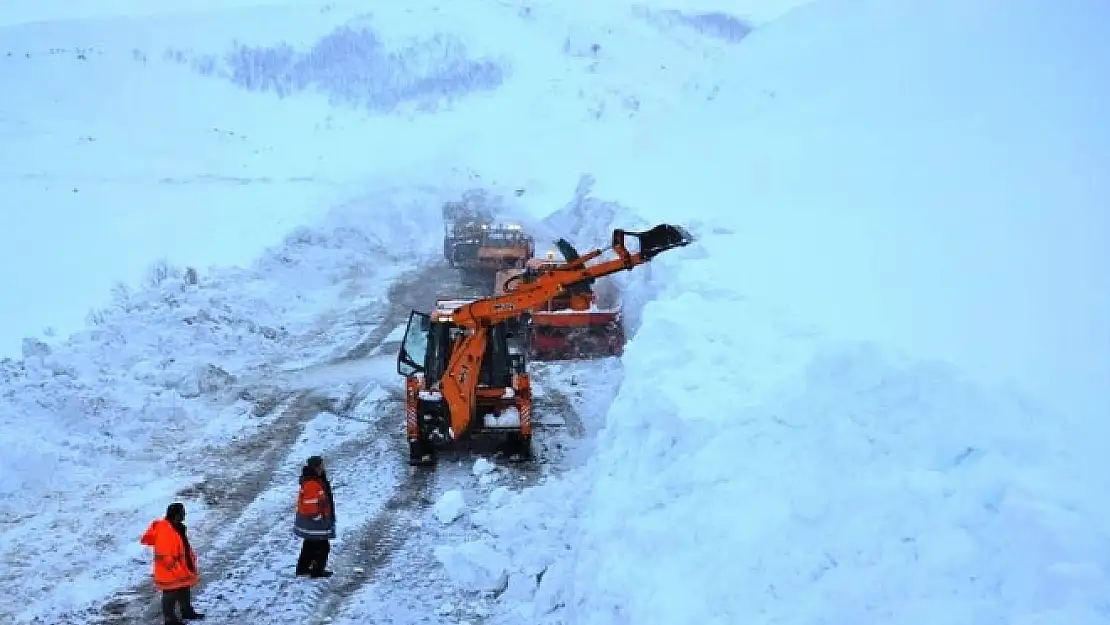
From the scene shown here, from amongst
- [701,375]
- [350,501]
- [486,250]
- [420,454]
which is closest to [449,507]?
[350,501]

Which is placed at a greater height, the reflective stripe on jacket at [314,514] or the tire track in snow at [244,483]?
the reflective stripe on jacket at [314,514]

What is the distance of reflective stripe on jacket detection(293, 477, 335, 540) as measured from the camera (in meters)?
8.87

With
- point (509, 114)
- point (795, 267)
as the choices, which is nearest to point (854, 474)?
point (795, 267)

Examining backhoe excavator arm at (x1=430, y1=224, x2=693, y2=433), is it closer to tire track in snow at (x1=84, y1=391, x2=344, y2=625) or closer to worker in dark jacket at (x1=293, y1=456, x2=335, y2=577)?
tire track in snow at (x1=84, y1=391, x2=344, y2=625)

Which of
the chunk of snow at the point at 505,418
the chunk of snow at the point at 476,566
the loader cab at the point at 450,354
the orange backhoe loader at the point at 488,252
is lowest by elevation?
the orange backhoe loader at the point at 488,252

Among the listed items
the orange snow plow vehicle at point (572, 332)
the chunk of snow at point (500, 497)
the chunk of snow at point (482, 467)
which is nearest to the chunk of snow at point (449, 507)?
the chunk of snow at point (500, 497)

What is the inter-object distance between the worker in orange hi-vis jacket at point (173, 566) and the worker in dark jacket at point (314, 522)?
1.13m

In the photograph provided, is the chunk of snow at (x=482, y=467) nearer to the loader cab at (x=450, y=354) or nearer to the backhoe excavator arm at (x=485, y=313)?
the backhoe excavator arm at (x=485, y=313)

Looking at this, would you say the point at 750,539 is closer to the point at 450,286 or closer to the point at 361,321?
the point at 361,321

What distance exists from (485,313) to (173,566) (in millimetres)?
4936

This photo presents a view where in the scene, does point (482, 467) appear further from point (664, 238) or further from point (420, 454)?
point (664, 238)

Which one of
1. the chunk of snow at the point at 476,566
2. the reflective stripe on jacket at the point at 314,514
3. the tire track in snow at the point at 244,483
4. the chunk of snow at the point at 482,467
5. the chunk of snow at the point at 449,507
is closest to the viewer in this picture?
the tire track in snow at the point at 244,483

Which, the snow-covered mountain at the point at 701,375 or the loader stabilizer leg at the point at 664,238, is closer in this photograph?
the snow-covered mountain at the point at 701,375

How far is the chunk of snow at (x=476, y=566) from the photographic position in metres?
8.65
